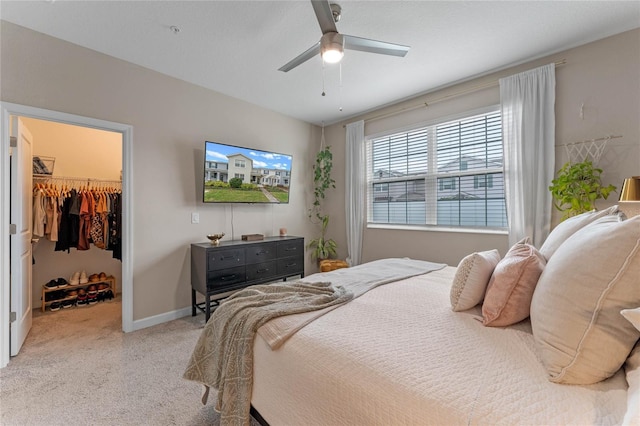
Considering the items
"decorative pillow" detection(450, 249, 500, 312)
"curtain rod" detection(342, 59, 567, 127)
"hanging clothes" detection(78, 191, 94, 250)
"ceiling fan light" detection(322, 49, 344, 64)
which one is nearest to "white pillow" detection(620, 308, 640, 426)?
"decorative pillow" detection(450, 249, 500, 312)

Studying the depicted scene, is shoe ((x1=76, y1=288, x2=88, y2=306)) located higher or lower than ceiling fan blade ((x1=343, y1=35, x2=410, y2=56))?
lower

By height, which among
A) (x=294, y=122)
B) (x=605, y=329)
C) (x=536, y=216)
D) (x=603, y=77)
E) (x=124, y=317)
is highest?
(x=294, y=122)

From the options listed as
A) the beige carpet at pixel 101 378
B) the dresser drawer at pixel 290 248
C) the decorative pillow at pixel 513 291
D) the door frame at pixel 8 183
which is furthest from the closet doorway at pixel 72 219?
the decorative pillow at pixel 513 291

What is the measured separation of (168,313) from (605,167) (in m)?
4.43

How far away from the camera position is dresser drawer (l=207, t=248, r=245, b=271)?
2941mm

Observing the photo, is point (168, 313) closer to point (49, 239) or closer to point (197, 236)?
point (197, 236)

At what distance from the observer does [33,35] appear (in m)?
2.30

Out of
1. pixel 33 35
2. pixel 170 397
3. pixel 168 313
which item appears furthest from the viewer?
pixel 168 313

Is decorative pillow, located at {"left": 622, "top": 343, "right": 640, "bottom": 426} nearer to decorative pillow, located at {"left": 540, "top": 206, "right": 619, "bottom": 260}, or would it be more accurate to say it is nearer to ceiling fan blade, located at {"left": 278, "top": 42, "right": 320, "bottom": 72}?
decorative pillow, located at {"left": 540, "top": 206, "right": 619, "bottom": 260}

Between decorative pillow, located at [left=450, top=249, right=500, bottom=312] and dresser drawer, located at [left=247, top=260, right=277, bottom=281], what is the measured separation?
2.39 m

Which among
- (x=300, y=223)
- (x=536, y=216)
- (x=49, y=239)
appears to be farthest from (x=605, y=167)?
(x=49, y=239)

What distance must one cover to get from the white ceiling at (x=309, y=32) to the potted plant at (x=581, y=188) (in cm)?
117

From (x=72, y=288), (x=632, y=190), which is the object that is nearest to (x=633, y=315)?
(x=632, y=190)

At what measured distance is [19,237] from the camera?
2336 millimetres
